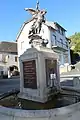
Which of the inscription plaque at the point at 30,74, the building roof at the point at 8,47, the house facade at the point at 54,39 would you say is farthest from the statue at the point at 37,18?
the building roof at the point at 8,47

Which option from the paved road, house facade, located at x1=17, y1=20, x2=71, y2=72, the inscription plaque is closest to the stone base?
the inscription plaque

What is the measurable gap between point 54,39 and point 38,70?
3035 centimetres

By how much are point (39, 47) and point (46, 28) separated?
2828cm

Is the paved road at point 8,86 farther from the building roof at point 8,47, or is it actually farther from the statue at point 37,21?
the building roof at point 8,47

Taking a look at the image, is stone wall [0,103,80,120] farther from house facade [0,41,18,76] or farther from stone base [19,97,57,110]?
house facade [0,41,18,76]

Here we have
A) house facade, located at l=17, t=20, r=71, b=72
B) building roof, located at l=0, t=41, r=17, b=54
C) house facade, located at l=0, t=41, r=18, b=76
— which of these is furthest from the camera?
building roof, located at l=0, t=41, r=17, b=54

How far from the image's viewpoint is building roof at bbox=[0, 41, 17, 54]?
40.9 metres

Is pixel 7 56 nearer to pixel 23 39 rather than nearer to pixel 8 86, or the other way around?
pixel 23 39

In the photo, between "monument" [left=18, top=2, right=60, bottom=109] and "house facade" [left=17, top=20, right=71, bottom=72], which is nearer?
"monument" [left=18, top=2, right=60, bottom=109]

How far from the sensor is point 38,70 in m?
7.34

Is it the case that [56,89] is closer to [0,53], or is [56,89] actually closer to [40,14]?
[40,14]

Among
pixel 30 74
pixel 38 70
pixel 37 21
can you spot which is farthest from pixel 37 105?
pixel 37 21

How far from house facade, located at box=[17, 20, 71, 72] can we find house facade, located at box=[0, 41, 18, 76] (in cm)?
199

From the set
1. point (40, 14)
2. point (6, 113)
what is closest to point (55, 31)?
point (40, 14)
